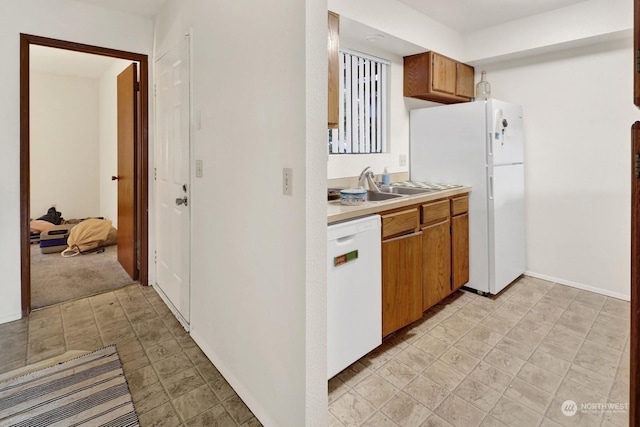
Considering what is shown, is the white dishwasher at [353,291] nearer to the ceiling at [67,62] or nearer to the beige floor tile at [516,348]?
the beige floor tile at [516,348]

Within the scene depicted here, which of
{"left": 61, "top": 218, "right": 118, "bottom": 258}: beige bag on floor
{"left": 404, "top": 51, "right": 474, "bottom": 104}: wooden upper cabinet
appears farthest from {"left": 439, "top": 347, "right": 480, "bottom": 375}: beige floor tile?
{"left": 61, "top": 218, "right": 118, "bottom": 258}: beige bag on floor

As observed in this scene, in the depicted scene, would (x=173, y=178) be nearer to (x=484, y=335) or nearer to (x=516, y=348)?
(x=484, y=335)

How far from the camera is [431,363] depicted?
78.8 inches

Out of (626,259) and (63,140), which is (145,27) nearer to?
(63,140)

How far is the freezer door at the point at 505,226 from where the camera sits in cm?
287

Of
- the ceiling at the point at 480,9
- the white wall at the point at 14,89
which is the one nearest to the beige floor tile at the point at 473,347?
the ceiling at the point at 480,9

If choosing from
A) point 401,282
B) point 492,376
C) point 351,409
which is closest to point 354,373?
point 351,409

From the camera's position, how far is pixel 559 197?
126 inches

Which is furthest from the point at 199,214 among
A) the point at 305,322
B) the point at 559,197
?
the point at 559,197

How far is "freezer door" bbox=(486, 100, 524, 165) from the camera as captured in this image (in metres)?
2.80

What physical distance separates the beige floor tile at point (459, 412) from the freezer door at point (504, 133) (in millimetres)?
1880

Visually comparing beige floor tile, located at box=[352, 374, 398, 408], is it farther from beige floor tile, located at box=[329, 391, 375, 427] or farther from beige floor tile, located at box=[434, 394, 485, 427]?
beige floor tile, located at box=[434, 394, 485, 427]

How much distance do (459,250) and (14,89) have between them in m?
3.42

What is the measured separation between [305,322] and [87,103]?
18.8 feet
